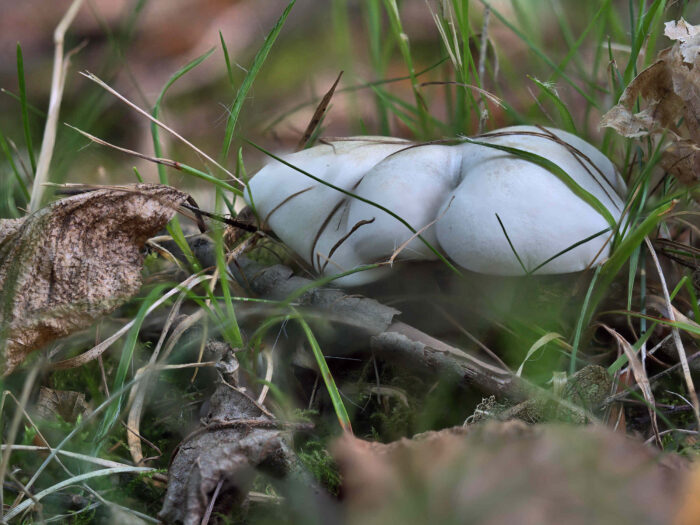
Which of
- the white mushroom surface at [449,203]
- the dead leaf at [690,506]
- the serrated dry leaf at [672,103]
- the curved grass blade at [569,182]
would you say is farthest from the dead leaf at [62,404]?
the serrated dry leaf at [672,103]

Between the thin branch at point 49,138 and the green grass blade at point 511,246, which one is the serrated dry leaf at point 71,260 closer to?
the thin branch at point 49,138

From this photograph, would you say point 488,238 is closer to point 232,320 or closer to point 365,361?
point 365,361

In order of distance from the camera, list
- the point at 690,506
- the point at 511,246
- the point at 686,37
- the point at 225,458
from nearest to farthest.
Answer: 1. the point at 690,506
2. the point at 225,458
3. the point at 511,246
4. the point at 686,37

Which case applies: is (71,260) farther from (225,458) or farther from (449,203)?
(449,203)

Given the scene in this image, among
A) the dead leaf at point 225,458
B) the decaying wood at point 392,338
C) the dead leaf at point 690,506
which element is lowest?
the dead leaf at point 225,458

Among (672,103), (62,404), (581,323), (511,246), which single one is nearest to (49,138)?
(62,404)

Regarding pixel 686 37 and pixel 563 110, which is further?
pixel 563 110

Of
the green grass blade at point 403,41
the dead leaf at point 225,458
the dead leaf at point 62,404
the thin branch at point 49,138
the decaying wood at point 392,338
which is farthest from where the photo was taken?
the green grass blade at point 403,41
